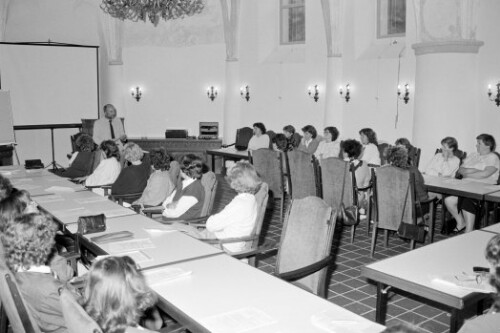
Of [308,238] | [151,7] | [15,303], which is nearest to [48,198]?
[151,7]

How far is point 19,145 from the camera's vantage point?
12.8 metres

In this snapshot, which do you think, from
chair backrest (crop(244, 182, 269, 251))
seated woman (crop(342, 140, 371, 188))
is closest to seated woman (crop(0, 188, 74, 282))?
chair backrest (crop(244, 182, 269, 251))

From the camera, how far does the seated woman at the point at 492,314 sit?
2.06 m

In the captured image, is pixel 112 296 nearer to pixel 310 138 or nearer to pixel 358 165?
pixel 358 165

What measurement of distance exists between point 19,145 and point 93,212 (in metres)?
8.95

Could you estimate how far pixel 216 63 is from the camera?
1347cm

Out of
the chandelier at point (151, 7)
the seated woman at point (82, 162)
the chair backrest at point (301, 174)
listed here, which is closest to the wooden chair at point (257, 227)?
the chair backrest at point (301, 174)

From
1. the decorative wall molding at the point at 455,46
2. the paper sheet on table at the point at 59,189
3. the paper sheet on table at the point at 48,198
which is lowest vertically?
the paper sheet on table at the point at 48,198

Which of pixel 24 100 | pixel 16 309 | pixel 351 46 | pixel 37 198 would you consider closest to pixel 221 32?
pixel 351 46

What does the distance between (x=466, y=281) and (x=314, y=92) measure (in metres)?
9.30

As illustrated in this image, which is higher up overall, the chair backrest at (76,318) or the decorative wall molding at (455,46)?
the decorative wall molding at (455,46)

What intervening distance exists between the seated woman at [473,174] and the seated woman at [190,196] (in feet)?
10.9

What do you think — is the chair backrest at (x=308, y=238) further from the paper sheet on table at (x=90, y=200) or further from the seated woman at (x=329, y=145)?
the seated woman at (x=329, y=145)

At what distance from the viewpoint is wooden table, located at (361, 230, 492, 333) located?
2.93 meters
